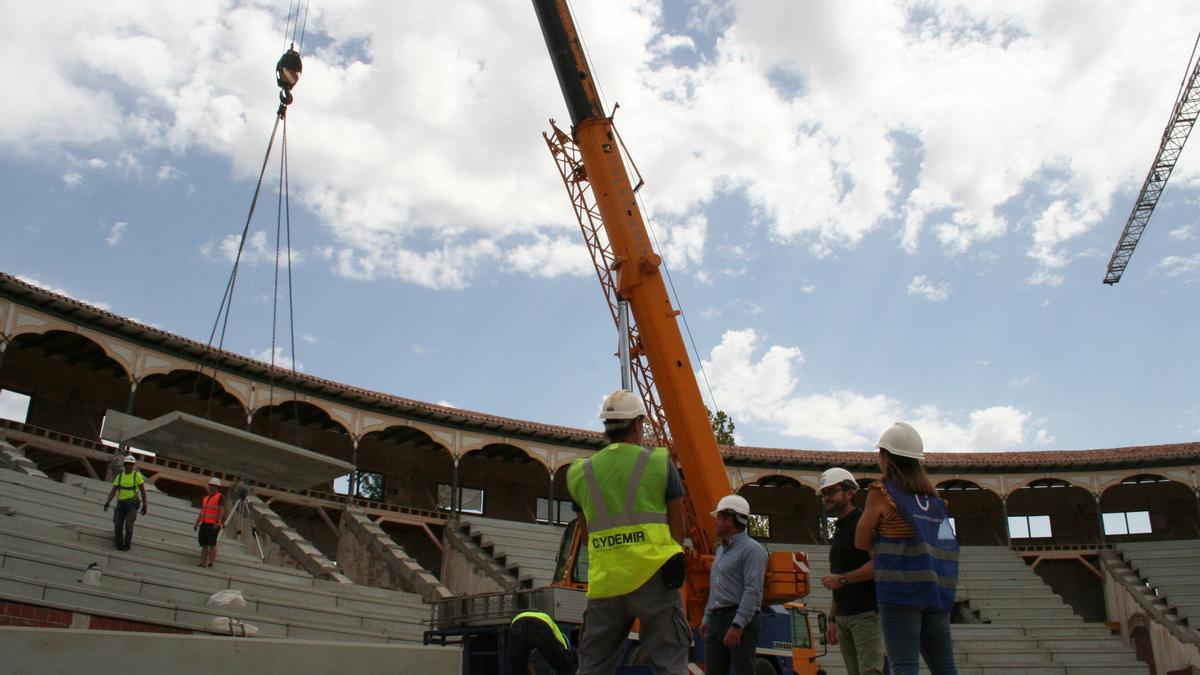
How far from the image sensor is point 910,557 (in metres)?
4.41

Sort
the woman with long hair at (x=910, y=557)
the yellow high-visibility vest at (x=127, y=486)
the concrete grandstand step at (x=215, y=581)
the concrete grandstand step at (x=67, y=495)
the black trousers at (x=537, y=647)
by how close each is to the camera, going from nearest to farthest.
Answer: the woman with long hair at (x=910, y=557)
the black trousers at (x=537, y=647)
the concrete grandstand step at (x=215, y=581)
the yellow high-visibility vest at (x=127, y=486)
the concrete grandstand step at (x=67, y=495)

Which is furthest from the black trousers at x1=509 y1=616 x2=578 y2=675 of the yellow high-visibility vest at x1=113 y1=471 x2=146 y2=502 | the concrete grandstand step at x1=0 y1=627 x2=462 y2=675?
the yellow high-visibility vest at x1=113 y1=471 x2=146 y2=502

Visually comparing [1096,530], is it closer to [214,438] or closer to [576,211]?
[576,211]

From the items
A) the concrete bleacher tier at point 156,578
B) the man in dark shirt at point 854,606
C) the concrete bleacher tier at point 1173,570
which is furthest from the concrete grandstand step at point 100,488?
the concrete bleacher tier at point 1173,570

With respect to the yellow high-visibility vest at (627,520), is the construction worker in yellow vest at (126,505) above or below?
above

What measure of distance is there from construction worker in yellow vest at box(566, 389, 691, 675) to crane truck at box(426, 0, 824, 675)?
5.48 meters

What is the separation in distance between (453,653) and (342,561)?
22.3 metres

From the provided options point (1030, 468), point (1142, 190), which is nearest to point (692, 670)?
point (1030, 468)

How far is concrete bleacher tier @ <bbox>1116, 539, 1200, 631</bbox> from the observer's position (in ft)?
89.8

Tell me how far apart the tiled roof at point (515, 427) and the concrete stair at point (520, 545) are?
10.9 ft

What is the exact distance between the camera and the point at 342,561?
2578 centimetres

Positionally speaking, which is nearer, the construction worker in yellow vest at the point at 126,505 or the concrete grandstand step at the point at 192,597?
the concrete grandstand step at the point at 192,597

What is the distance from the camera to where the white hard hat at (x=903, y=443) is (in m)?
4.64

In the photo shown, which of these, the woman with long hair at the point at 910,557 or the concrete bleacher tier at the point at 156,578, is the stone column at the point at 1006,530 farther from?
the woman with long hair at the point at 910,557
